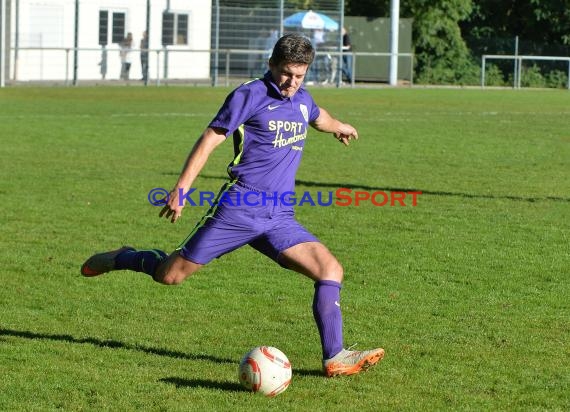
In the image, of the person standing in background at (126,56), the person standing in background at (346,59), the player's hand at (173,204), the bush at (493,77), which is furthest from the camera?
the bush at (493,77)

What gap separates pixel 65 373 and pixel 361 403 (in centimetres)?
160

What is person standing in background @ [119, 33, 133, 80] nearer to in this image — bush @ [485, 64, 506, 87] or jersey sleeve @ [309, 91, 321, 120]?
bush @ [485, 64, 506, 87]

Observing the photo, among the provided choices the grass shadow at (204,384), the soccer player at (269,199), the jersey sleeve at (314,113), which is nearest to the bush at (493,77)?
the jersey sleeve at (314,113)

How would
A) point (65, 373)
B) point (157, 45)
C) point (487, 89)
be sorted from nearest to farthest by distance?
point (65, 373), point (157, 45), point (487, 89)

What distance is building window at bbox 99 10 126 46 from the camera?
126ft

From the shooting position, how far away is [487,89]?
42.6 metres

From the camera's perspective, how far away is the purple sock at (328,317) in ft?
20.5

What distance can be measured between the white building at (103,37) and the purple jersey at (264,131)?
29.9 meters

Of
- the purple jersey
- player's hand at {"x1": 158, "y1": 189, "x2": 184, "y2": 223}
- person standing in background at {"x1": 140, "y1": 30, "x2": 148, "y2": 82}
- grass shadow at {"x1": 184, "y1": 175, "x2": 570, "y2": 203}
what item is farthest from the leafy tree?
player's hand at {"x1": 158, "y1": 189, "x2": 184, "y2": 223}

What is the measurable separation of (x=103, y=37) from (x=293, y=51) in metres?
33.3

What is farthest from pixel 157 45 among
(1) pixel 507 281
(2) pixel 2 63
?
(1) pixel 507 281

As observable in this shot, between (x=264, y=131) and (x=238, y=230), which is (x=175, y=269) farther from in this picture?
(x=264, y=131)

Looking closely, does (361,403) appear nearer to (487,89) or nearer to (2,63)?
(2,63)

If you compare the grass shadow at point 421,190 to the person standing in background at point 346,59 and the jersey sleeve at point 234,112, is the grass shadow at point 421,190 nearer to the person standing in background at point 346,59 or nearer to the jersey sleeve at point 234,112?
the jersey sleeve at point 234,112
